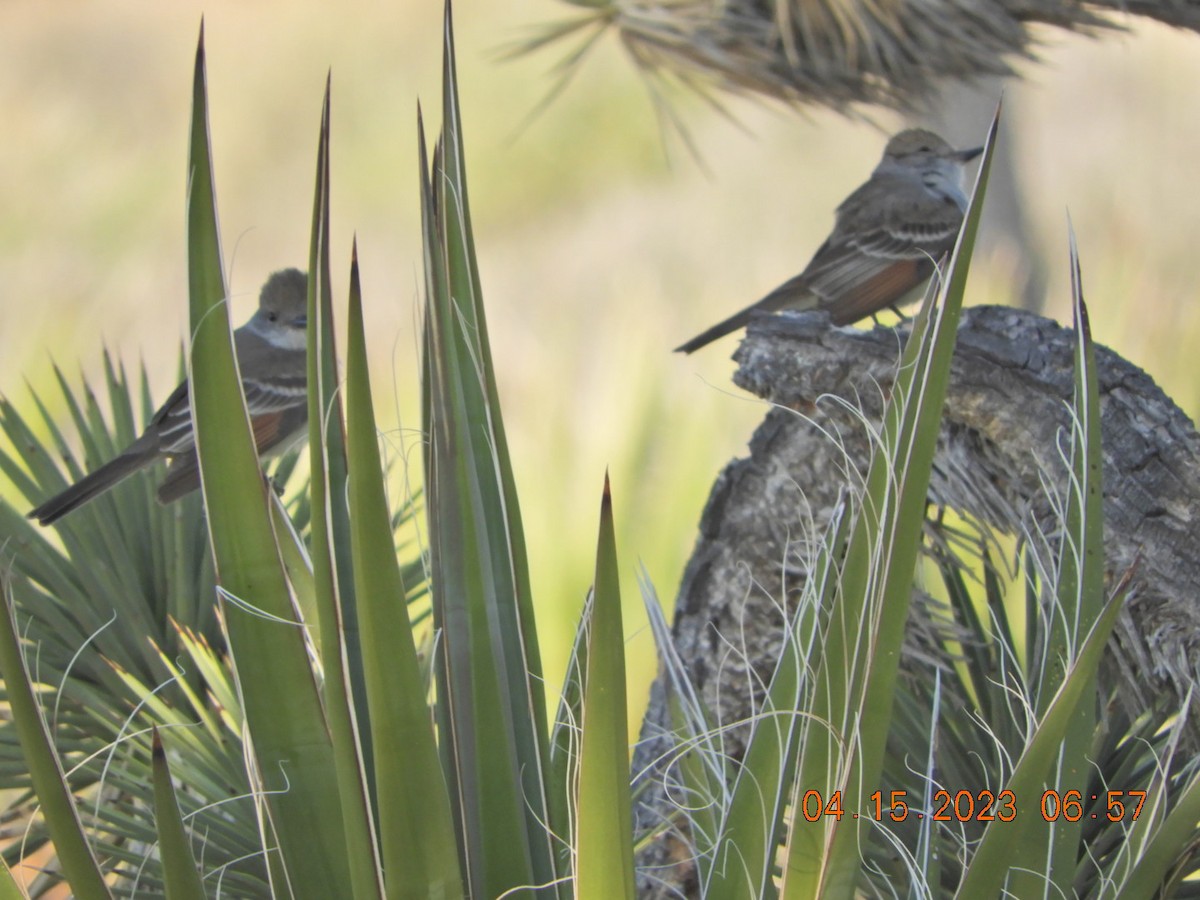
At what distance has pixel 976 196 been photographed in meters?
0.50

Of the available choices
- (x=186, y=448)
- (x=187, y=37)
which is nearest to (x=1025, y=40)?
(x=186, y=448)

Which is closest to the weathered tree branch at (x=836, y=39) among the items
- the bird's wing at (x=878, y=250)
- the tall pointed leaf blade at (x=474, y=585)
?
the bird's wing at (x=878, y=250)

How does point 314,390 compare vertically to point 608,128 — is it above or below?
below

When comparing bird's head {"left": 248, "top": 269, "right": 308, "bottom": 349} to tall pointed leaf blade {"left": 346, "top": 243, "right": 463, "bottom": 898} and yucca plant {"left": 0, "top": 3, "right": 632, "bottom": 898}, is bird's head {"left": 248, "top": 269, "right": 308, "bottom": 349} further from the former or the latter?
tall pointed leaf blade {"left": 346, "top": 243, "right": 463, "bottom": 898}

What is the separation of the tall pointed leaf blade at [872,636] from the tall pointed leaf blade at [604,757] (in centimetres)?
8

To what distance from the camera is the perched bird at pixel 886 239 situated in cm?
188

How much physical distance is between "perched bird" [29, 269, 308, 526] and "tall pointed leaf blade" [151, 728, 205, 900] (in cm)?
47

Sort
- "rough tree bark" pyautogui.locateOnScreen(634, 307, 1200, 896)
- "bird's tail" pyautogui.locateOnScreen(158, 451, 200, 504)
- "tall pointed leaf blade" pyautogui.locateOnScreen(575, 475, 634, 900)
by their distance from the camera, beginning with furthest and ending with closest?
"bird's tail" pyautogui.locateOnScreen(158, 451, 200, 504), "rough tree bark" pyautogui.locateOnScreen(634, 307, 1200, 896), "tall pointed leaf blade" pyautogui.locateOnScreen(575, 475, 634, 900)

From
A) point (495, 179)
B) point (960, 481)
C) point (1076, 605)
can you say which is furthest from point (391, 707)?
point (495, 179)

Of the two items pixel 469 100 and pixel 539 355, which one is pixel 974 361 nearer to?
pixel 539 355

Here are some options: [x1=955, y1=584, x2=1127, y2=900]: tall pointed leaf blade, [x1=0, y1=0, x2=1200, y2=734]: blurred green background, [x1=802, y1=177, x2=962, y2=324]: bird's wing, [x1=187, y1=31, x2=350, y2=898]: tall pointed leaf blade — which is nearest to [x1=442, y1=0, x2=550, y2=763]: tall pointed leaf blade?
[x1=187, y1=31, x2=350, y2=898]: tall pointed leaf blade

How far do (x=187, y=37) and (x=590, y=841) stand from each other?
4.94 m

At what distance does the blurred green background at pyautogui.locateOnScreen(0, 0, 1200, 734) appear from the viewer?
369 cm
